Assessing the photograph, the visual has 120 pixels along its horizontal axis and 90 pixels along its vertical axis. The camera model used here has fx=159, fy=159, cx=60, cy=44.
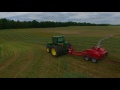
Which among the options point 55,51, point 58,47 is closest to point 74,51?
point 58,47

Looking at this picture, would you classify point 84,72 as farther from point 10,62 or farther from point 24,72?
point 10,62

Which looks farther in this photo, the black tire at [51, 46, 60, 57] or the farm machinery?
the black tire at [51, 46, 60, 57]

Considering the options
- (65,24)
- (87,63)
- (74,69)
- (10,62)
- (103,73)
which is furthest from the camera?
(65,24)

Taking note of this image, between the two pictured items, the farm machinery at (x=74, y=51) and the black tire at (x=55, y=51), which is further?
the black tire at (x=55, y=51)

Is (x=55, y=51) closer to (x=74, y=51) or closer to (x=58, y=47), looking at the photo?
(x=58, y=47)

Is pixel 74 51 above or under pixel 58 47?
under

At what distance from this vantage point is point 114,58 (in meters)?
10.4

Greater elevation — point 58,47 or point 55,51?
point 58,47

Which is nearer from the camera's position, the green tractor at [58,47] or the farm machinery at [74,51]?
the farm machinery at [74,51]

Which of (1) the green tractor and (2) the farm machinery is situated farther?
(1) the green tractor
